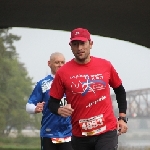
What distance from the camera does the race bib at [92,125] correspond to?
5496mm

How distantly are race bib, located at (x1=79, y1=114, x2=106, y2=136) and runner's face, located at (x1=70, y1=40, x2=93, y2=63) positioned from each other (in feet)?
1.73

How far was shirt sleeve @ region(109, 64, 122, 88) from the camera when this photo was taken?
18.5 ft

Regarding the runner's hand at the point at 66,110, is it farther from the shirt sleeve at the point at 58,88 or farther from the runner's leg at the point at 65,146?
the runner's leg at the point at 65,146

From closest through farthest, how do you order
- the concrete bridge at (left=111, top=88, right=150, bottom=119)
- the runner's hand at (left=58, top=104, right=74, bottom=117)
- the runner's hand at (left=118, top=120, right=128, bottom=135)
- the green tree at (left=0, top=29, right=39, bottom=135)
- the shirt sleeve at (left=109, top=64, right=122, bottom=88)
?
1. the runner's hand at (left=58, top=104, right=74, bottom=117)
2. the runner's hand at (left=118, top=120, right=128, bottom=135)
3. the shirt sleeve at (left=109, top=64, right=122, bottom=88)
4. the concrete bridge at (left=111, top=88, right=150, bottom=119)
5. the green tree at (left=0, top=29, right=39, bottom=135)

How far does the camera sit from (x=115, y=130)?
222 inches

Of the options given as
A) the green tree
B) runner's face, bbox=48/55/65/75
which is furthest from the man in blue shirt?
the green tree

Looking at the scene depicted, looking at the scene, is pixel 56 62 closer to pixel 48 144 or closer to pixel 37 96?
pixel 37 96

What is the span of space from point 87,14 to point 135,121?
13311mm

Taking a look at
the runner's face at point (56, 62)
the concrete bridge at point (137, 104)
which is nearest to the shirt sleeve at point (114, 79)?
the runner's face at point (56, 62)

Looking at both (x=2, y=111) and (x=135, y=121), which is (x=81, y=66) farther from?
(x=2, y=111)

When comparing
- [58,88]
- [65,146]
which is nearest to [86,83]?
[58,88]

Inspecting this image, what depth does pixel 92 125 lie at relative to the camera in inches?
217

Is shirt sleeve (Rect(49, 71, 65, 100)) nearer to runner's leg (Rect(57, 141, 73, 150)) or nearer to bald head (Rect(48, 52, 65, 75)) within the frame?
bald head (Rect(48, 52, 65, 75))

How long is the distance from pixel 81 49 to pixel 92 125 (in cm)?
66
